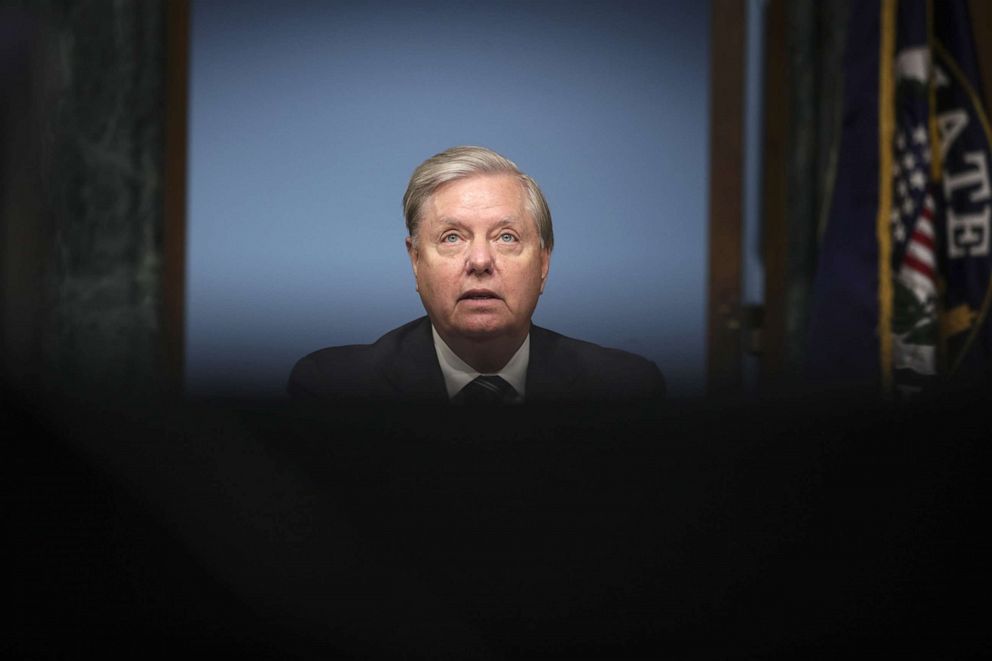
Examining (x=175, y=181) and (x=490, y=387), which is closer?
(x=490, y=387)

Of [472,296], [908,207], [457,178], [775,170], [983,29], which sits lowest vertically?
[472,296]

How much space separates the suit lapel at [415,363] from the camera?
0.88 metres

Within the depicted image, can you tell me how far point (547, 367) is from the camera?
35.2 inches

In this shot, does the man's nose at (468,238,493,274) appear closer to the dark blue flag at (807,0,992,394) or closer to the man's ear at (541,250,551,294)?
the man's ear at (541,250,551,294)

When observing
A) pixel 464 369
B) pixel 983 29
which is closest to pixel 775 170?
pixel 983 29

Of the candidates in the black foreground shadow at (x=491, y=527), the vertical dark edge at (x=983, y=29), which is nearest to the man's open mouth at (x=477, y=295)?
the black foreground shadow at (x=491, y=527)

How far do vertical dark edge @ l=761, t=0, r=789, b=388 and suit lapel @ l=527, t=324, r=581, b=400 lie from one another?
1.21 m

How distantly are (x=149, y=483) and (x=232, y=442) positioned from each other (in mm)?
28

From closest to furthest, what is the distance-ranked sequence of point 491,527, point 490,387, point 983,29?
1. point 491,527
2. point 490,387
3. point 983,29

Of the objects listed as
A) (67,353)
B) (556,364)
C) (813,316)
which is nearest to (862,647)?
(556,364)

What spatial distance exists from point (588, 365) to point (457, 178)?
250mm

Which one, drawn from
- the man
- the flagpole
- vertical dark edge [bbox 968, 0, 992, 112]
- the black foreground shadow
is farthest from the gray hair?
vertical dark edge [bbox 968, 0, 992, 112]

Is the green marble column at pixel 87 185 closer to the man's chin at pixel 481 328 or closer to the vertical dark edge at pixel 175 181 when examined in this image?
the vertical dark edge at pixel 175 181

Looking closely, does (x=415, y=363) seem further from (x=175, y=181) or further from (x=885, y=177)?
(x=175, y=181)
